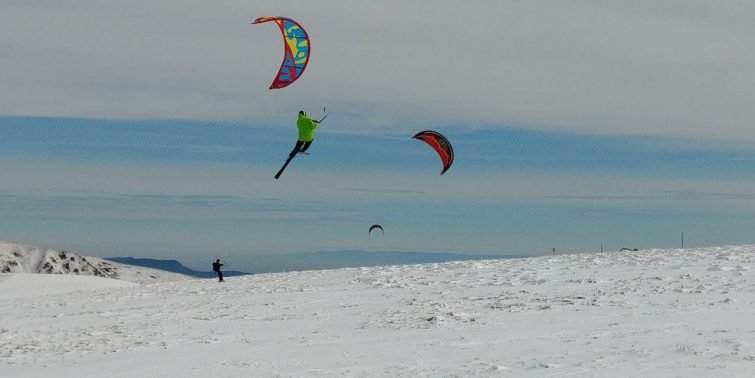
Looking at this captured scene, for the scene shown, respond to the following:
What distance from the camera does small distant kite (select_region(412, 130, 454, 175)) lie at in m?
30.4

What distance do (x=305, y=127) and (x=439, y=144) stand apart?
550 cm

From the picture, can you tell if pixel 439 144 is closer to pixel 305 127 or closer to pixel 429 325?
pixel 305 127

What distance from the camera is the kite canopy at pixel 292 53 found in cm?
2759

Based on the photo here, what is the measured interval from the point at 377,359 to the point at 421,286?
1096cm

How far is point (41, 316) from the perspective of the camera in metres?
25.1

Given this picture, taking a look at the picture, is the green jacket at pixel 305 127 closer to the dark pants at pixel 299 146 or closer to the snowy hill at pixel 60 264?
the dark pants at pixel 299 146

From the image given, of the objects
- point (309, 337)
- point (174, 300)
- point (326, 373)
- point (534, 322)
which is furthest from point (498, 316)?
point (174, 300)

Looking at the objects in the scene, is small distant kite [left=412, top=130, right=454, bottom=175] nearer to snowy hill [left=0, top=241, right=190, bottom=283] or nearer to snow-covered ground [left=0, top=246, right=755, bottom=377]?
snow-covered ground [left=0, top=246, right=755, bottom=377]

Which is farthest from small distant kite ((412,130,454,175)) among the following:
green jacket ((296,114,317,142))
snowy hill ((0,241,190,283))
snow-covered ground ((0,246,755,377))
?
snowy hill ((0,241,190,283))

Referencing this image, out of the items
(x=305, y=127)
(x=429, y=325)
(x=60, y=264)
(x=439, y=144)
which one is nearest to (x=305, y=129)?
(x=305, y=127)

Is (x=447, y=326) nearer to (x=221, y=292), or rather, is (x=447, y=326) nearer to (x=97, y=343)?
(x=97, y=343)

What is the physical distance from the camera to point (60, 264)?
137 metres

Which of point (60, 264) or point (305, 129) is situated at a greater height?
point (305, 129)

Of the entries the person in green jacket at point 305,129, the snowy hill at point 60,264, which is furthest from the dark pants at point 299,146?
the snowy hill at point 60,264
